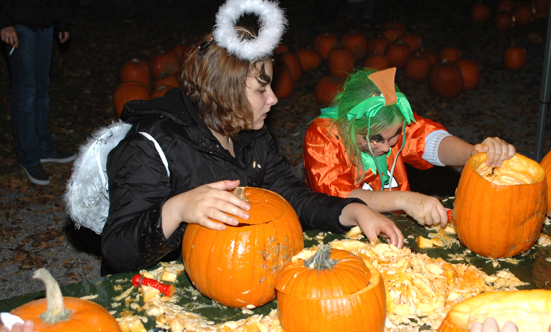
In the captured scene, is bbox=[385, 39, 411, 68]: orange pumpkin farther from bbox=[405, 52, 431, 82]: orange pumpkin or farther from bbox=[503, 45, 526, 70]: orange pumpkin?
bbox=[503, 45, 526, 70]: orange pumpkin

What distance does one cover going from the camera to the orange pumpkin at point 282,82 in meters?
6.48

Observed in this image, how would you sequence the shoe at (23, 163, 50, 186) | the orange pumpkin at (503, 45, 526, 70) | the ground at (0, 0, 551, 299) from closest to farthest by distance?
the ground at (0, 0, 551, 299), the shoe at (23, 163, 50, 186), the orange pumpkin at (503, 45, 526, 70)

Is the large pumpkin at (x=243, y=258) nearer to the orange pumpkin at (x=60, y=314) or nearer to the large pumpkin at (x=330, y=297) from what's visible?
the large pumpkin at (x=330, y=297)

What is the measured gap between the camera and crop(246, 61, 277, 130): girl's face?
6.12 ft

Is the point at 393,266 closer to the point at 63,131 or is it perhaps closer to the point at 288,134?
the point at 288,134

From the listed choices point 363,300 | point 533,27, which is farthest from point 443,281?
point 533,27

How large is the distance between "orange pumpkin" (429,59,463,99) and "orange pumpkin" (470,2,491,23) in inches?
112

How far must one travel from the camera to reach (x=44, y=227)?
404 cm

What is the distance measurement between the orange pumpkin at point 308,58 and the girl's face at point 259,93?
216 inches

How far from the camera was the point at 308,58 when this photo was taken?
7289mm

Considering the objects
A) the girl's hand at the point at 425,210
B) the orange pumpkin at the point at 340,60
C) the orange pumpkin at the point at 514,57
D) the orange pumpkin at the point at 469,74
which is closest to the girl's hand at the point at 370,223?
the girl's hand at the point at 425,210

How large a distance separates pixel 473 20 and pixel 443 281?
8572 mm

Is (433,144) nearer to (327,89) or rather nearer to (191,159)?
(191,159)

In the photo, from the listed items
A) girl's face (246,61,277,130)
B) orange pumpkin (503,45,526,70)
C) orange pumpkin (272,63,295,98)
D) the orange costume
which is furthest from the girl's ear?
orange pumpkin (503,45,526,70)
